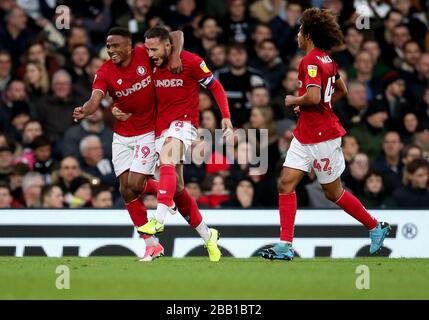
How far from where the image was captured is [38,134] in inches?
700

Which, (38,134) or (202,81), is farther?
(38,134)

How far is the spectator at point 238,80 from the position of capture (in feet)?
61.5

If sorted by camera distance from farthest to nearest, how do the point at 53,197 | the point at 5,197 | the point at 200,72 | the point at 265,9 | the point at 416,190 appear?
1. the point at 265,9
2. the point at 416,190
3. the point at 5,197
4. the point at 53,197
5. the point at 200,72

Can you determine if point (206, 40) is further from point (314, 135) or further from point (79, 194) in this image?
point (314, 135)

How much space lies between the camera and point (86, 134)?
1808cm

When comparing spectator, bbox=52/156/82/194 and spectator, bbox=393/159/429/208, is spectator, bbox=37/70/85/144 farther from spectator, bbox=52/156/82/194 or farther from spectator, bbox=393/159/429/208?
spectator, bbox=393/159/429/208

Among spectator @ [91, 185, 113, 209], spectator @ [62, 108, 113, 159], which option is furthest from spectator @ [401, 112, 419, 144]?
spectator @ [91, 185, 113, 209]

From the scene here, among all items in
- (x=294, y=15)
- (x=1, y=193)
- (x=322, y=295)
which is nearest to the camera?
(x=322, y=295)

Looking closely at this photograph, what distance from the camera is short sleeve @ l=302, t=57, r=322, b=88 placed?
1238cm

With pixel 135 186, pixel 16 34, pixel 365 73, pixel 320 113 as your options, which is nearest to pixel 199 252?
pixel 135 186

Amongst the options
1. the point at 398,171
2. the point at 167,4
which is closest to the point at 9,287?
the point at 398,171

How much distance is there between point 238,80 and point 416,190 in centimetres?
324

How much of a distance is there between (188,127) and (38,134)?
5.21 meters

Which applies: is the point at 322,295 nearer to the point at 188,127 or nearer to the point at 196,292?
the point at 196,292
